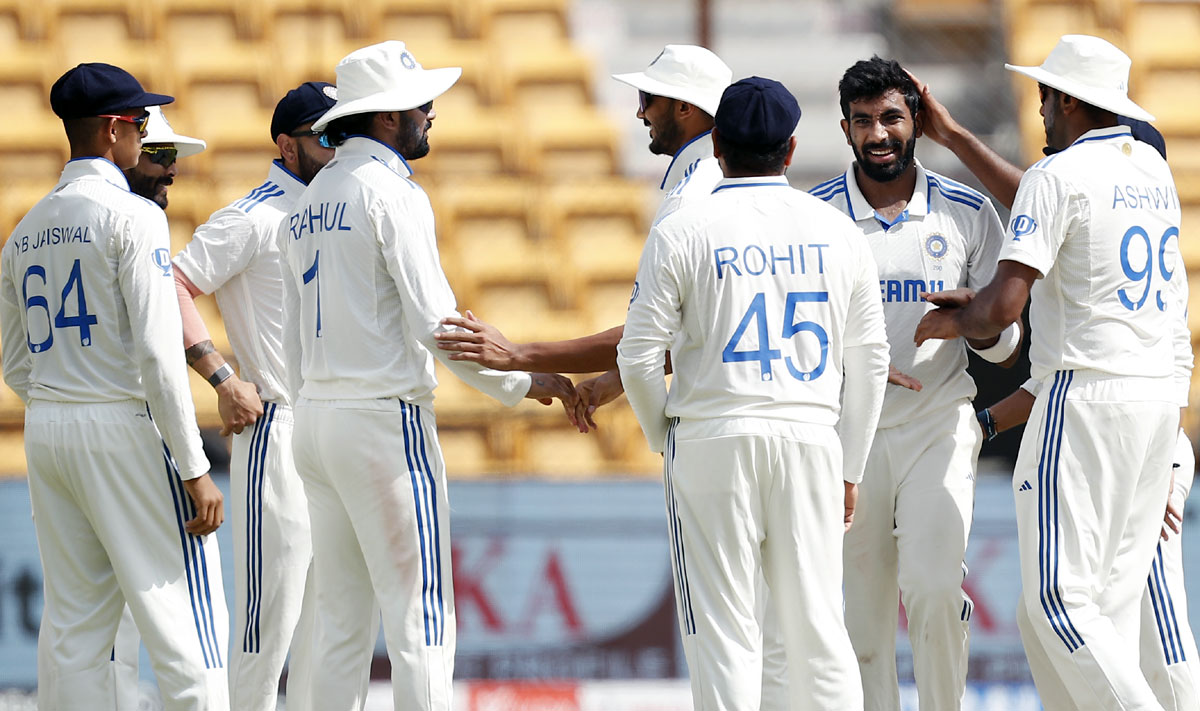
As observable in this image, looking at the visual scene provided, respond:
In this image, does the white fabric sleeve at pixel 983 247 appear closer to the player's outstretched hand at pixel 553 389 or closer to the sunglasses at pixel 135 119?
the player's outstretched hand at pixel 553 389

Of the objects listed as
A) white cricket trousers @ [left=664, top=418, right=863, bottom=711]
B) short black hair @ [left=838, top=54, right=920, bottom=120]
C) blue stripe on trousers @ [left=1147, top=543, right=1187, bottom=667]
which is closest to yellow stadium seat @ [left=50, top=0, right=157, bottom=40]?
short black hair @ [left=838, top=54, right=920, bottom=120]

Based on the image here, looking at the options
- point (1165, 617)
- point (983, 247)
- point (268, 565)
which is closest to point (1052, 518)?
point (1165, 617)

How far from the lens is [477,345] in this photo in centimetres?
483

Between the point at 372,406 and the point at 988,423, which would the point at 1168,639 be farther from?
the point at 372,406

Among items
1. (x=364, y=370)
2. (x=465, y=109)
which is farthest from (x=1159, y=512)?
(x=465, y=109)

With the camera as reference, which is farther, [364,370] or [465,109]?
[465,109]

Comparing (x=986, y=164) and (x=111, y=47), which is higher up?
(x=111, y=47)

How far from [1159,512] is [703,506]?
162cm

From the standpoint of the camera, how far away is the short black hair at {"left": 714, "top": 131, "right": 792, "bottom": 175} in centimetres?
446

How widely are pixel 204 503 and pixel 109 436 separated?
14.0 inches

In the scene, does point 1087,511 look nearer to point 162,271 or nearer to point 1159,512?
point 1159,512

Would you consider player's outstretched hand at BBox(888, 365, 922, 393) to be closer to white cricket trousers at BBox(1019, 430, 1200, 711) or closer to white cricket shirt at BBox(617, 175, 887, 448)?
white cricket shirt at BBox(617, 175, 887, 448)

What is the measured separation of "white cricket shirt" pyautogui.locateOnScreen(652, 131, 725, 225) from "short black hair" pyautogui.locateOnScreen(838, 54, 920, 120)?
518 mm

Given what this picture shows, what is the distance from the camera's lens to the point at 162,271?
183 inches
